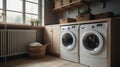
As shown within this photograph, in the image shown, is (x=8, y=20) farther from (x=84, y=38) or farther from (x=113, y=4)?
(x=113, y=4)

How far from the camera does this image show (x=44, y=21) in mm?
3482

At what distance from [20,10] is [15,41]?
3.31 feet

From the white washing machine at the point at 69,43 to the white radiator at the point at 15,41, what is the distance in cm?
90

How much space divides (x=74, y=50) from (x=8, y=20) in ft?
6.31

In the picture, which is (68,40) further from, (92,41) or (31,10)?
(31,10)

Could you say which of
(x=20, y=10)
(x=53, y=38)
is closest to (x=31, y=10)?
(x=20, y=10)

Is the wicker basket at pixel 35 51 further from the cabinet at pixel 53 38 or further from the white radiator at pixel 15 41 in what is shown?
the cabinet at pixel 53 38

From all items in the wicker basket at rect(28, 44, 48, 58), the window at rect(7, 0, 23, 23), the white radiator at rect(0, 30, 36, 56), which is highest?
the window at rect(7, 0, 23, 23)

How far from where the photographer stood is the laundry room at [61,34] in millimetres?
1898

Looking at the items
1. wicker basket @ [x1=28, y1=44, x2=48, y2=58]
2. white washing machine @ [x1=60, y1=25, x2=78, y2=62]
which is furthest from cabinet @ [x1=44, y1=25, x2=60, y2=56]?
wicker basket @ [x1=28, y1=44, x2=48, y2=58]

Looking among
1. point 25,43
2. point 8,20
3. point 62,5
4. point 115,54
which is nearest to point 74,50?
point 115,54

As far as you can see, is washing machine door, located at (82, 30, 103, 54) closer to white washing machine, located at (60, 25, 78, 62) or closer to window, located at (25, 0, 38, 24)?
white washing machine, located at (60, 25, 78, 62)

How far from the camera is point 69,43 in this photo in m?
2.52

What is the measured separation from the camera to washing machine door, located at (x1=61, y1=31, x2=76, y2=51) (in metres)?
2.38
